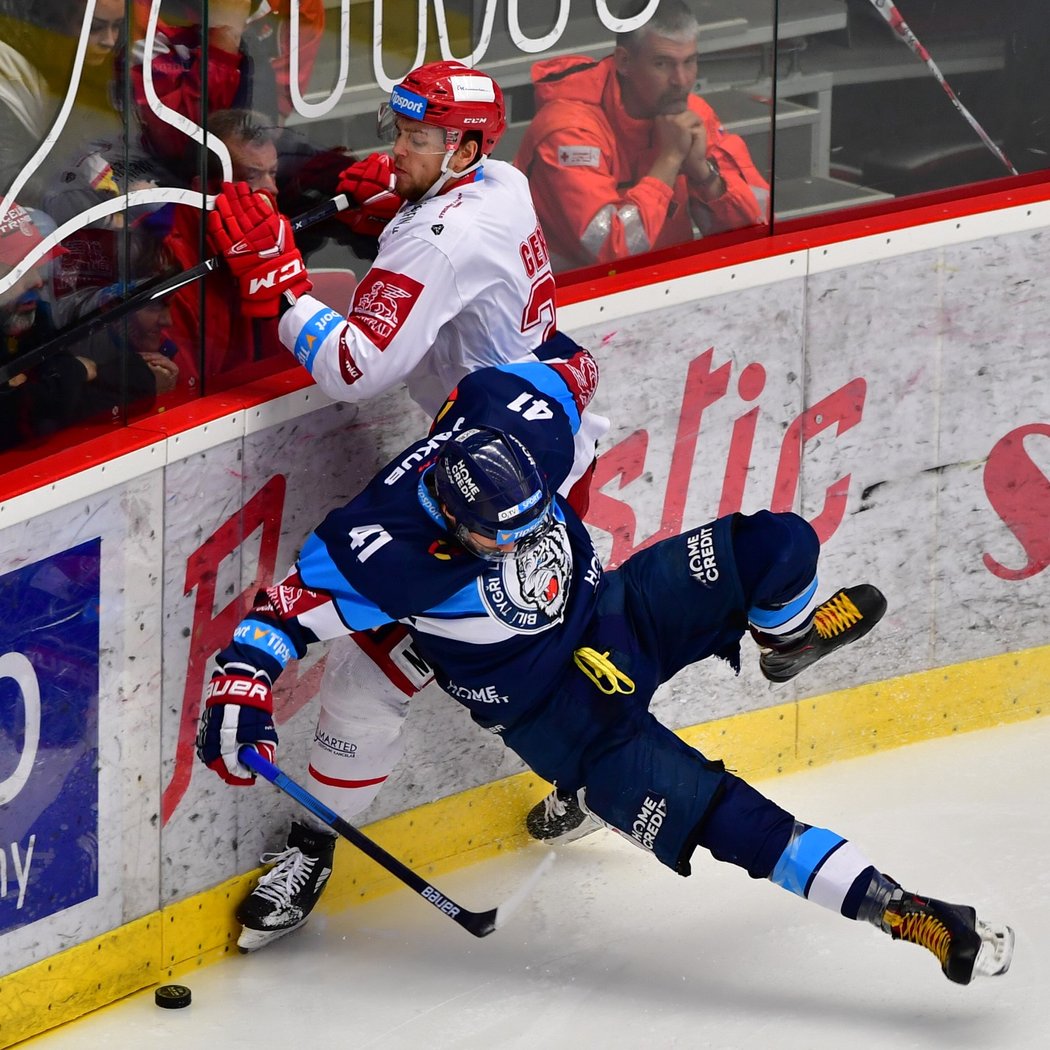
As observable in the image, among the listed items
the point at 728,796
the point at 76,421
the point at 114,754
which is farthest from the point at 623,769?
the point at 76,421

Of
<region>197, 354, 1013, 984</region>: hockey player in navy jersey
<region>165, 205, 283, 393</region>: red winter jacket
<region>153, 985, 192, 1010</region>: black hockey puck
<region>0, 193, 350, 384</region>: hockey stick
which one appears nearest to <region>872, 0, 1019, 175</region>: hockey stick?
<region>197, 354, 1013, 984</region>: hockey player in navy jersey

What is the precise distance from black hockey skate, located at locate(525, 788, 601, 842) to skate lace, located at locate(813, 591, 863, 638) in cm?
62

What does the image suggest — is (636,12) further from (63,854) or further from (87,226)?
(63,854)

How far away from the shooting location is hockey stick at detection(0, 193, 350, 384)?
320 cm

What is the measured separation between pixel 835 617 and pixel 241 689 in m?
1.16

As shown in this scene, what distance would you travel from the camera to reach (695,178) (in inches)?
160

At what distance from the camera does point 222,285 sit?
3428 millimetres

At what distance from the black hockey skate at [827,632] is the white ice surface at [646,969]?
456 mm

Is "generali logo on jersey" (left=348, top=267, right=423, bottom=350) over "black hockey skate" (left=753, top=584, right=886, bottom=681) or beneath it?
over

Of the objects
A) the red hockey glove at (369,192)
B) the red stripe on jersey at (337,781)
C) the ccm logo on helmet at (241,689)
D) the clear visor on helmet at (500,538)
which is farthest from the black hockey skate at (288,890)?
the red hockey glove at (369,192)

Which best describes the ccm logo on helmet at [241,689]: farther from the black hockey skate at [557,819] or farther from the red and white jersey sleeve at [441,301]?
the black hockey skate at [557,819]

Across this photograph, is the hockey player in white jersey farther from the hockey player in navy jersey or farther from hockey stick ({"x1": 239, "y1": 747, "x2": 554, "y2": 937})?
hockey stick ({"x1": 239, "y1": 747, "x2": 554, "y2": 937})

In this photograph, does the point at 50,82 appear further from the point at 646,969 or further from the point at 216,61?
the point at 646,969

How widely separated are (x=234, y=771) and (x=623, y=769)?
Answer: 2.09 feet
